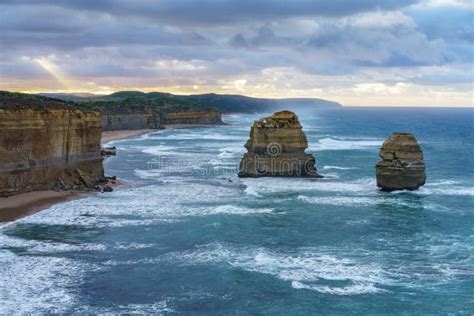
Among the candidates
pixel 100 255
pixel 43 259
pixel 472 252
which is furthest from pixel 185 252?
pixel 472 252

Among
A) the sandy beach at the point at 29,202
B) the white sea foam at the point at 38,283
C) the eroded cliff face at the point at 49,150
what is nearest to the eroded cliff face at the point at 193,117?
the eroded cliff face at the point at 49,150

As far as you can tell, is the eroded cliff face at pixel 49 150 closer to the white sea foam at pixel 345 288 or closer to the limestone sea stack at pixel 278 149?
the limestone sea stack at pixel 278 149

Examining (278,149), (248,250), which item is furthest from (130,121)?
(248,250)

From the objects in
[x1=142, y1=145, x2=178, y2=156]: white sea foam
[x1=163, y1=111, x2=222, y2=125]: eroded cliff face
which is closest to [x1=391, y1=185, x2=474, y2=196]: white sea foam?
[x1=142, y1=145, x2=178, y2=156]: white sea foam

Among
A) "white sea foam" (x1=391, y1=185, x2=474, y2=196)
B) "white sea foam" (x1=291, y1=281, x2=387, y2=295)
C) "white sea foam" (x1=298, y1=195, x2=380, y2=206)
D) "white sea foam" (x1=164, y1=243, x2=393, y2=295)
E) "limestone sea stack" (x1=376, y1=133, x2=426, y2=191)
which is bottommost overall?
"white sea foam" (x1=291, y1=281, x2=387, y2=295)

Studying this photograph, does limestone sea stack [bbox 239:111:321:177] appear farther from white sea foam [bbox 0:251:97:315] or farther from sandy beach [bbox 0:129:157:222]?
white sea foam [bbox 0:251:97:315]

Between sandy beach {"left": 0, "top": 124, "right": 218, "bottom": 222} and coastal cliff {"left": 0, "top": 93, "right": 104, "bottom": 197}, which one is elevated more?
coastal cliff {"left": 0, "top": 93, "right": 104, "bottom": 197}

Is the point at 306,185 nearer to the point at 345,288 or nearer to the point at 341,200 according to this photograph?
the point at 341,200
